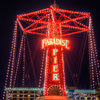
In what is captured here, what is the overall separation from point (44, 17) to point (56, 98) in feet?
37.9

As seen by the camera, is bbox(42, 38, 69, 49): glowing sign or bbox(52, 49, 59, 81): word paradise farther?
bbox(42, 38, 69, 49): glowing sign

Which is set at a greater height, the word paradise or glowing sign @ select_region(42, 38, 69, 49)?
glowing sign @ select_region(42, 38, 69, 49)

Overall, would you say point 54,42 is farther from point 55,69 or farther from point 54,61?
point 55,69

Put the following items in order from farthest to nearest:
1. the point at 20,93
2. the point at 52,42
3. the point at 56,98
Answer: the point at 20,93
the point at 52,42
the point at 56,98

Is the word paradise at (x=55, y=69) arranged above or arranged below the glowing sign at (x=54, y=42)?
below

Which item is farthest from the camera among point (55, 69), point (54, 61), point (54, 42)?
point (54, 61)

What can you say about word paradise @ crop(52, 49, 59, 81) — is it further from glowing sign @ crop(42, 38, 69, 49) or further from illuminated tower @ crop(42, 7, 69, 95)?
glowing sign @ crop(42, 38, 69, 49)

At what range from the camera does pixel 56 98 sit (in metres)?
34.7

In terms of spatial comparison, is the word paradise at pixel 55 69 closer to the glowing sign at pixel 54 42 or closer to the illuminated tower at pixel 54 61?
the illuminated tower at pixel 54 61

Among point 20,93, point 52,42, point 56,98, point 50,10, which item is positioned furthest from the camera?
point 20,93

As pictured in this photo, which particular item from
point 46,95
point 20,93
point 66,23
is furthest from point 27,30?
point 20,93

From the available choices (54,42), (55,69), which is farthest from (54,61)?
(54,42)

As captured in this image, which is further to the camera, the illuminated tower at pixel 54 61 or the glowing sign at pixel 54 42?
the glowing sign at pixel 54 42

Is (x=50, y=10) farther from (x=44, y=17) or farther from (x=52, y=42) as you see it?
(x=52, y=42)
